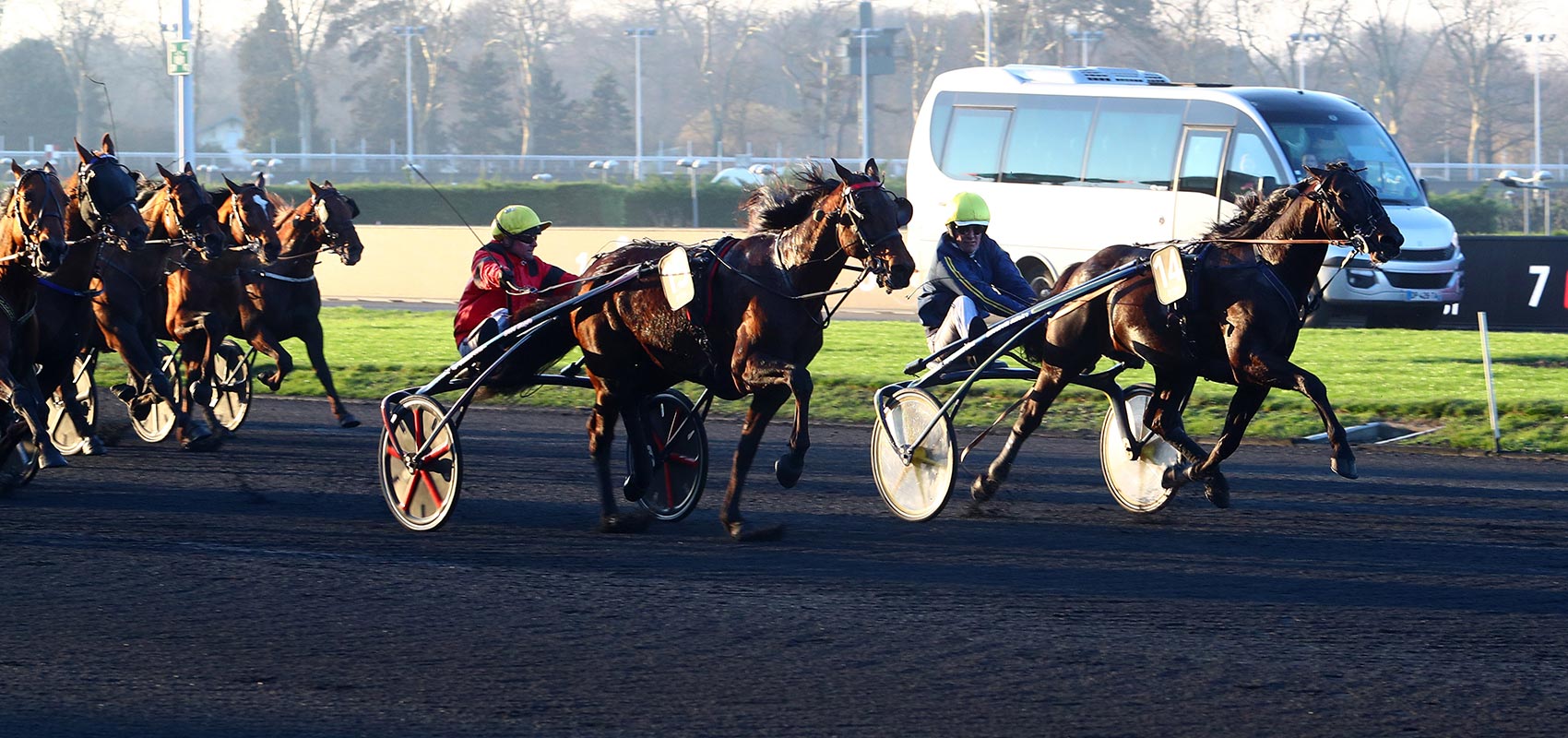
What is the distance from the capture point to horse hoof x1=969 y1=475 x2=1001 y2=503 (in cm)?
846

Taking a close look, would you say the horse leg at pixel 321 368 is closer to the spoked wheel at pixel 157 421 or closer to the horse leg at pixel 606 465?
the spoked wheel at pixel 157 421

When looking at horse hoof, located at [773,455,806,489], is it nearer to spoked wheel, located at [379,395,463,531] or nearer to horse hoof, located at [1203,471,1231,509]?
spoked wheel, located at [379,395,463,531]

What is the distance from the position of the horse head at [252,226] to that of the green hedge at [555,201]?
25.4m

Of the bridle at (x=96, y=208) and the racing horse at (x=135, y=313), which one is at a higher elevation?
the bridle at (x=96, y=208)

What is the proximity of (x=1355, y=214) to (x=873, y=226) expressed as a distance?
2228 millimetres

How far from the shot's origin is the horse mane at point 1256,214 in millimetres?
8109

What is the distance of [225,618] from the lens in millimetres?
6004

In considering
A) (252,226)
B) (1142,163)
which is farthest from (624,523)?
(1142,163)

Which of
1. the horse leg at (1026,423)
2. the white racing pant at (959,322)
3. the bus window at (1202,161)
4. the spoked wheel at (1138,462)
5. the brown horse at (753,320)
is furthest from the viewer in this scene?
the bus window at (1202,161)


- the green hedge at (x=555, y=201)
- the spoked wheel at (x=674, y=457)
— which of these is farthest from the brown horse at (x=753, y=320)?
the green hedge at (x=555, y=201)

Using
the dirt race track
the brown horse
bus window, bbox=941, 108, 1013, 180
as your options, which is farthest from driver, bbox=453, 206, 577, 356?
bus window, bbox=941, 108, 1013, 180

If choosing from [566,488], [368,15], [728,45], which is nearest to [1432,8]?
[728,45]

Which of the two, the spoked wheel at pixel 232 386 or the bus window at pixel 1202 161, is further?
the bus window at pixel 1202 161

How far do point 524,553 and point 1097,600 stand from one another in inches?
92.1
